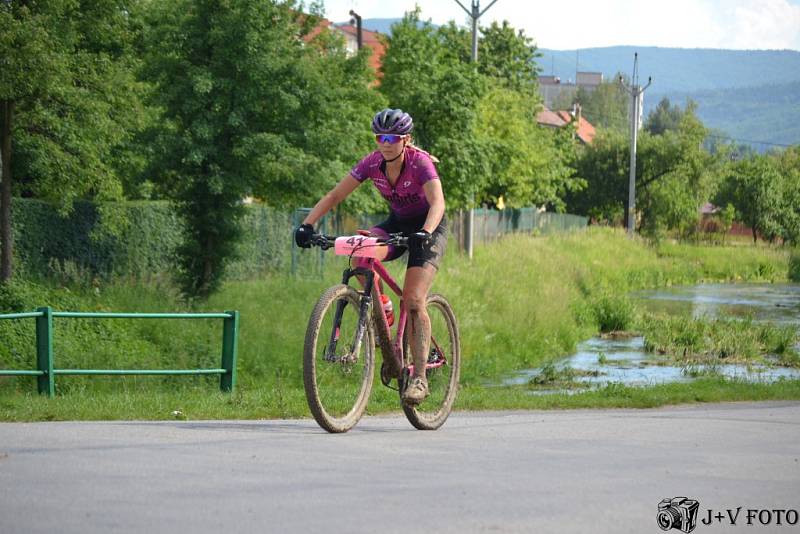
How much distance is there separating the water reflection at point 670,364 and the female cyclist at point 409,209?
8.29 meters

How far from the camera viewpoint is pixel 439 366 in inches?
377

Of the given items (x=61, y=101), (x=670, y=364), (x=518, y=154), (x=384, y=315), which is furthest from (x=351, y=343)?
(x=518, y=154)

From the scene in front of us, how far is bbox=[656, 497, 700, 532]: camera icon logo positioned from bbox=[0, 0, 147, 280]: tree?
1491cm

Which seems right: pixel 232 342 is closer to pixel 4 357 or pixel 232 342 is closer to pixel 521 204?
pixel 4 357

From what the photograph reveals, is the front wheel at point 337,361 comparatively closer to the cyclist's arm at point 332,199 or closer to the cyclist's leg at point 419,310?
the cyclist's leg at point 419,310

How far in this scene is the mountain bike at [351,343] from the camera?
26.5 ft

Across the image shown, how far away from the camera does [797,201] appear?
8562 centimetres

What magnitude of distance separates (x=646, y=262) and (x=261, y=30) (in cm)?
3311

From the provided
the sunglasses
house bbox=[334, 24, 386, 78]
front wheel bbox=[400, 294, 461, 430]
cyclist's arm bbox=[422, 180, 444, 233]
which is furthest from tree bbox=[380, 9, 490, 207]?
the sunglasses

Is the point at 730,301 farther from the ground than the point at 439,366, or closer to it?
closer to it

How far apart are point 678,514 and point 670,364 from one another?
17.3 meters

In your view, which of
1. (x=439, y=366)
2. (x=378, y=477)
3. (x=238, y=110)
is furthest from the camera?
(x=238, y=110)

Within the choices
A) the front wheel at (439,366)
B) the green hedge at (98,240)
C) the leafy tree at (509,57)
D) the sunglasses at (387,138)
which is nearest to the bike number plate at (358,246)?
the sunglasses at (387,138)

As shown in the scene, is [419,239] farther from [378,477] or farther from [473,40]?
[473,40]
